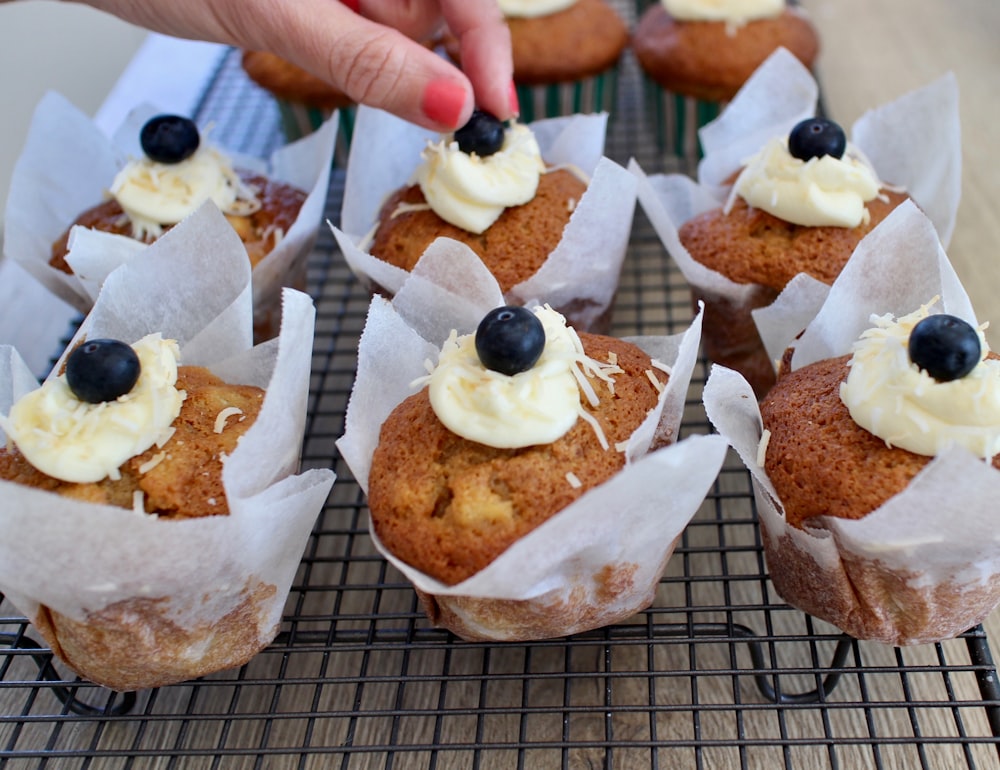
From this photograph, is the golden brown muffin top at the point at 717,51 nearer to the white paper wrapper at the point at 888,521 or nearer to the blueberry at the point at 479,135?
the blueberry at the point at 479,135

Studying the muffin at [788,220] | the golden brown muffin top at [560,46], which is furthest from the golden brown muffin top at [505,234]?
the golden brown muffin top at [560,46]

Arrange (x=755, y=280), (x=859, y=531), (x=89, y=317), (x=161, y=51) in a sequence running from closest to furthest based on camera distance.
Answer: (x=859, y=531)
(x=89, y=317)
(x=755, y=280)
(x=161, y=51)

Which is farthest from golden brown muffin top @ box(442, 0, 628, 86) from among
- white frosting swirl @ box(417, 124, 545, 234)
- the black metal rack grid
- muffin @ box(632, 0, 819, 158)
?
the black metal rack grid

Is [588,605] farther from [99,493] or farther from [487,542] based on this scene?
[99,493]

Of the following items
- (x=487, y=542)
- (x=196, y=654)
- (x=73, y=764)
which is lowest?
(x=73, y=764)

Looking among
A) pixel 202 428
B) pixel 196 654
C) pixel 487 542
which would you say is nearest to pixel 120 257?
pixel 202 428

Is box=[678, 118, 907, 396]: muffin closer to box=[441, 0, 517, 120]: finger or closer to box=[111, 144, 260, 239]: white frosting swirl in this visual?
box=[441, 0, 517, 120]: finger
